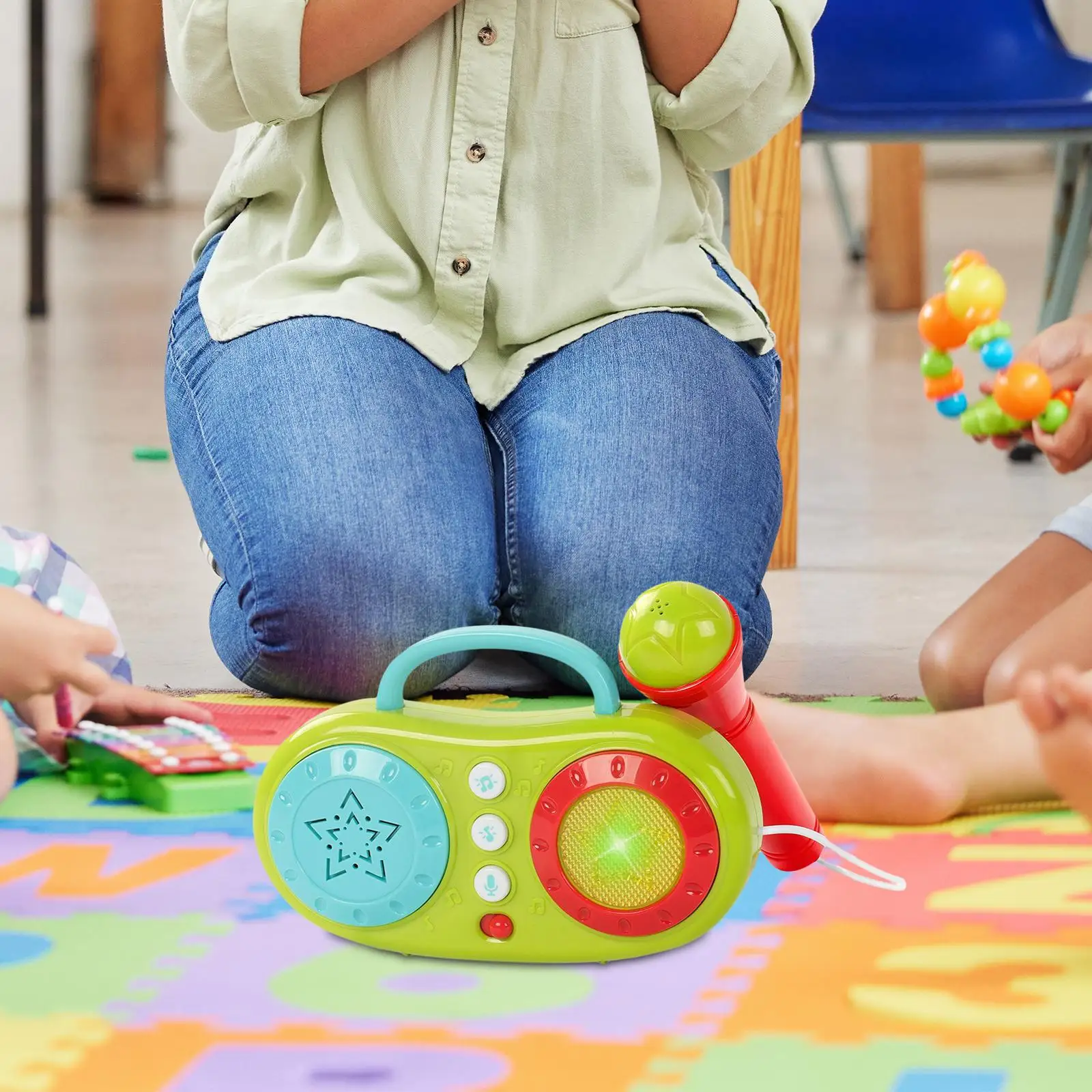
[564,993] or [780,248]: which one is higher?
[780,248]

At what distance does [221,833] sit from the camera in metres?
0.79

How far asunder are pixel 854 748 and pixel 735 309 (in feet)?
1.34

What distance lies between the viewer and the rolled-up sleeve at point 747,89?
1.04 meters

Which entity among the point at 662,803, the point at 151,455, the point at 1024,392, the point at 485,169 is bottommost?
the point at 151,455

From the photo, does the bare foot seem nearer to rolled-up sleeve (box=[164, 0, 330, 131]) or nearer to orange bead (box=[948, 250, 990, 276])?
orange bead (box=[948, 250, 990, 276])

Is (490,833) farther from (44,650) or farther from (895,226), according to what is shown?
(895,226)

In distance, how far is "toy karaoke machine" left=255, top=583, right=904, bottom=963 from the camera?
61 cm

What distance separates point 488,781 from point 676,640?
0.09 metres

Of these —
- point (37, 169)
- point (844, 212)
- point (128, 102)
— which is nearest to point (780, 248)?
point (37, 169)

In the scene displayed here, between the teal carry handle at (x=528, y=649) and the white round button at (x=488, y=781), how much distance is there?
0.04 metres

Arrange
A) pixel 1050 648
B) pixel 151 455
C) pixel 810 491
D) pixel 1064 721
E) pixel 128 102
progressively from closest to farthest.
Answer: pixel 1064 721 → pixel 1050 648 → pixel 810 491 → pixel 151 455 → pixel 128 102

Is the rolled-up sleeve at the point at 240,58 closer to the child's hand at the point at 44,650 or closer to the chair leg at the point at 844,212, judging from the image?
the child's hand at the point at 44,650

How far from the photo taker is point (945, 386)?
103 cm

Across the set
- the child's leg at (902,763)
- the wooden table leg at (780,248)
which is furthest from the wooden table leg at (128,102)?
the child's leg at (902,763)
